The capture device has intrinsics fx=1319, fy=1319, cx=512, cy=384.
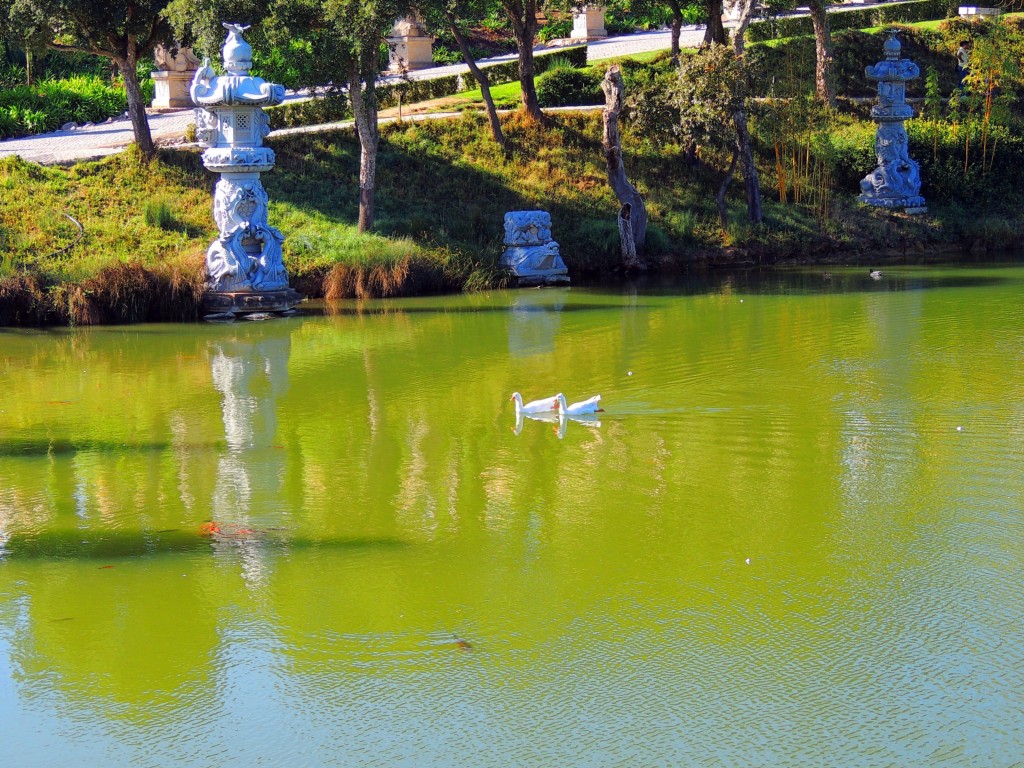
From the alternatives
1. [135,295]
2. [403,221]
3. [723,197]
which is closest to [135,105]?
[403,221]

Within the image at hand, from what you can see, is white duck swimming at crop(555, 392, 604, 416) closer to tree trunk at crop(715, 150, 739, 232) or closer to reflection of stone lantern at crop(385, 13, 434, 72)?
tree trunk at crop(715, 150, 739, 232)

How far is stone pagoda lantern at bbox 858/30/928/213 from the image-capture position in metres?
27.2

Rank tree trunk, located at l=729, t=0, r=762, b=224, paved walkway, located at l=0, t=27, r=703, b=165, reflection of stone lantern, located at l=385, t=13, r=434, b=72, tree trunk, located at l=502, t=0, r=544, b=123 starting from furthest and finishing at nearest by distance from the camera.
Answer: reflection of stone lantern, located at l=385, t=13, r=434, b=72 → tree trunk, located at l=502, t=0, r=544, b=123 → tree trunk, located at l=729, t=0, r=762, b=224 → paved walkway, located at l=0, t=27, r=703, b=165

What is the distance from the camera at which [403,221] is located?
23.6 metres

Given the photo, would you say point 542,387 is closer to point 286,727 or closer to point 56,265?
point 286,727

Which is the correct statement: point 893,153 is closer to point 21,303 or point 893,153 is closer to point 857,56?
point 857,56

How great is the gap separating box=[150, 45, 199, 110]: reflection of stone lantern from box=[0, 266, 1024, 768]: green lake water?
16.7 metres

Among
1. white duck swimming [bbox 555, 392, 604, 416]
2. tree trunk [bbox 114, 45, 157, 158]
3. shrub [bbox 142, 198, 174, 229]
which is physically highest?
tree trunk [bbox 114, 45, 157, 158]

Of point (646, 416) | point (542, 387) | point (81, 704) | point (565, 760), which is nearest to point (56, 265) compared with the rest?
point (542, 387)

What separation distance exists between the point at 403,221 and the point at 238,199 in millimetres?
4695

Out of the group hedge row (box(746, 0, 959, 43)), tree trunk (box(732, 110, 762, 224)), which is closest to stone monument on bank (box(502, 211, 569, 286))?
tree trunk (box(732, 110, 762, 224))

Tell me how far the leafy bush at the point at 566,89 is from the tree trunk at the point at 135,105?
30.5 feet

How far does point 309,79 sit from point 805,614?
16.7 meters

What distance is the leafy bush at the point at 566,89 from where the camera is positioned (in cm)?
2980
